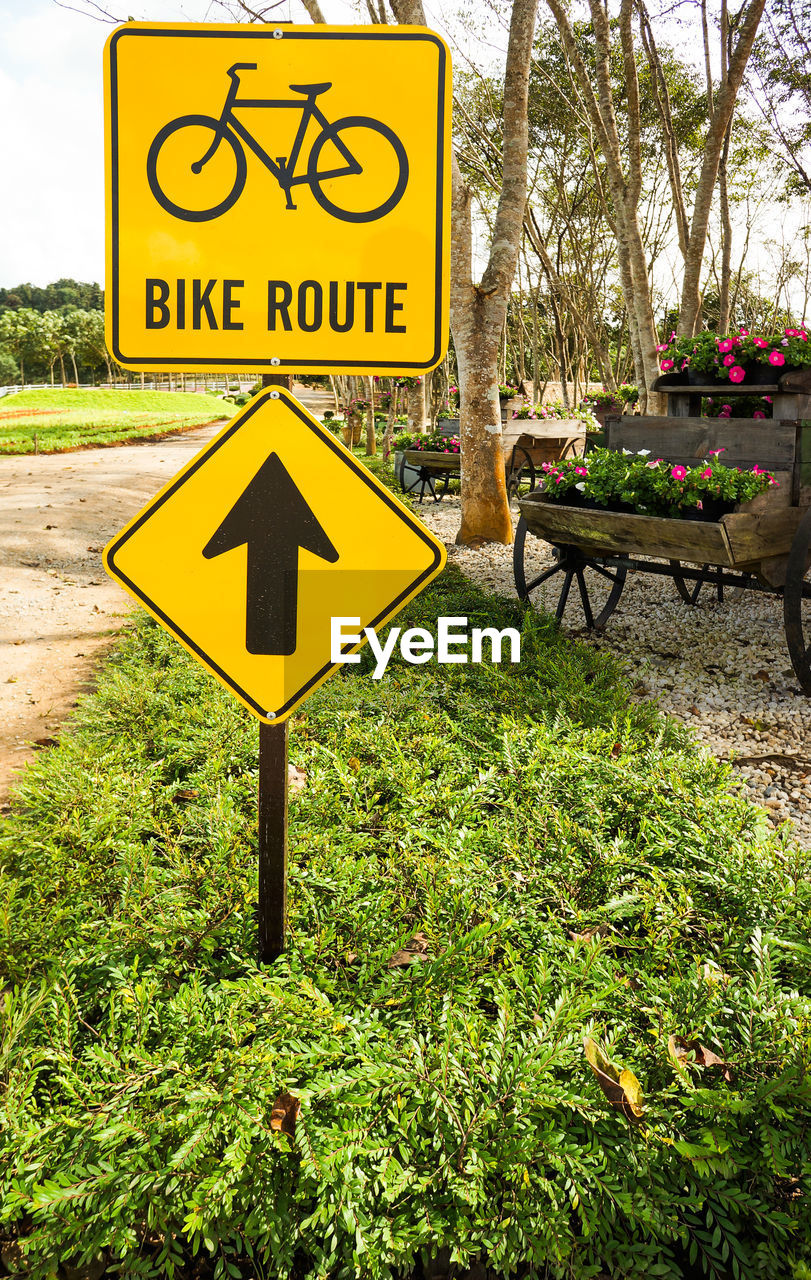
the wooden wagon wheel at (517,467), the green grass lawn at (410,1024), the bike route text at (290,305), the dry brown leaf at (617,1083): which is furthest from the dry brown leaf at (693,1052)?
the wooden wagon wheel at (517,467)

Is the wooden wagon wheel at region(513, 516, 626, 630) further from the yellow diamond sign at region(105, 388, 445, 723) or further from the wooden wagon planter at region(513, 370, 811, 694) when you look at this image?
the yellow diamond sign at region(105, 388, 445, 723)

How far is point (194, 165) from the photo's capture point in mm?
1810

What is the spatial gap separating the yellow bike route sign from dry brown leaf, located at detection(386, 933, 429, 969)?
4.96 feet

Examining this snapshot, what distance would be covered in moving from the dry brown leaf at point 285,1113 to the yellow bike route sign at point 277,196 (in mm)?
1596

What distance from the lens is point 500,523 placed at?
8953 millimetres

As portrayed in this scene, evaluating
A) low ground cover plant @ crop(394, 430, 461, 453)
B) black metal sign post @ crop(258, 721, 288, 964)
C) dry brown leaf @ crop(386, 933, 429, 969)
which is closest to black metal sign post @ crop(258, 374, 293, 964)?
black metal sign post @ crop(258, 721, 288, 964)

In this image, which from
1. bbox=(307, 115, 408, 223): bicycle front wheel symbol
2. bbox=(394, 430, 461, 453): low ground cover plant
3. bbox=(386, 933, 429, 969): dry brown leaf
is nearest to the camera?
bbox=(307, 115, 408, 223): bicycle front wheel symbol

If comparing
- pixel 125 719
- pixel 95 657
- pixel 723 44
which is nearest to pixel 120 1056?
pixel 125 719

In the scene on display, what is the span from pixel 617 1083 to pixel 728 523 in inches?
122

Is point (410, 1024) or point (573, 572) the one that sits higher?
point (573, 572)

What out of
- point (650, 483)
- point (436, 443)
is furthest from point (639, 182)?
point (650, 483)

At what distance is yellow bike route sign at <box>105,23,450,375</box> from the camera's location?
1791 mm

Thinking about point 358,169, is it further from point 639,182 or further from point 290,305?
point 639,182

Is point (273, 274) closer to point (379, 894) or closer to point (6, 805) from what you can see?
point (379, 894)
